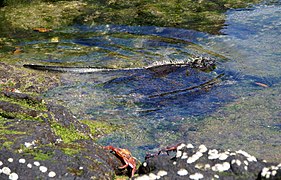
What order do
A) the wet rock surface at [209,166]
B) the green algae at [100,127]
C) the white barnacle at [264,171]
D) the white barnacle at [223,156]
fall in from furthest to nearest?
the green algae at [100,127] < the white barnacle at [223,156] < the wet rock surface at [209,166] < the white barnacle at [264,171]

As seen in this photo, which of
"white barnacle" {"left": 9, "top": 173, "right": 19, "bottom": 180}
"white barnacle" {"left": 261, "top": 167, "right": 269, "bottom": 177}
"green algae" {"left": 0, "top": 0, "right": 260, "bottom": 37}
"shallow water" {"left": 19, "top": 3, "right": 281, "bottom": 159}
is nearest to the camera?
"white barnacle" {"left": 261, "top": 167, "right": 269, "bottom": 177}

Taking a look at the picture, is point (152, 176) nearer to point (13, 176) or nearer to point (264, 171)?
point (264, 171)

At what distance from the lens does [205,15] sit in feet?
31.4

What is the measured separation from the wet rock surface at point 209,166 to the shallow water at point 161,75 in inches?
59.4

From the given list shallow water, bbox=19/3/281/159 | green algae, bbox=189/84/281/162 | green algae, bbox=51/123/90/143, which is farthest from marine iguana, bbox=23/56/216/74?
green algae, bbox=51/123/90/143

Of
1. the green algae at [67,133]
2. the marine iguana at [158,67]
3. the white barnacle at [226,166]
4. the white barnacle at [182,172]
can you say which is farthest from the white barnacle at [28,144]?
the marine iguana at [158,67]

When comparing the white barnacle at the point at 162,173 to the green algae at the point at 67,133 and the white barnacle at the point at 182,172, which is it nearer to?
the white barnacle at the point at 182,172

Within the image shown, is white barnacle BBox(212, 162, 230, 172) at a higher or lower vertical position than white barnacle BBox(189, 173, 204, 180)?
higher

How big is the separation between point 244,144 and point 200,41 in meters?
4.11

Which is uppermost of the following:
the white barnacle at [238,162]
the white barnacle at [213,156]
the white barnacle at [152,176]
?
the white barnacle at [238,162]

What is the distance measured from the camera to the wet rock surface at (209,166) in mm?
2541

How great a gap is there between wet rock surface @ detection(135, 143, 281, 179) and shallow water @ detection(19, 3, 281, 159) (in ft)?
4.95

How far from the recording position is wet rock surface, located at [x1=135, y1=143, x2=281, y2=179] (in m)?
2.54

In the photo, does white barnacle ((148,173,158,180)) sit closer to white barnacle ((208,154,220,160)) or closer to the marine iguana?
white barnacle ((208,154,220,160))
